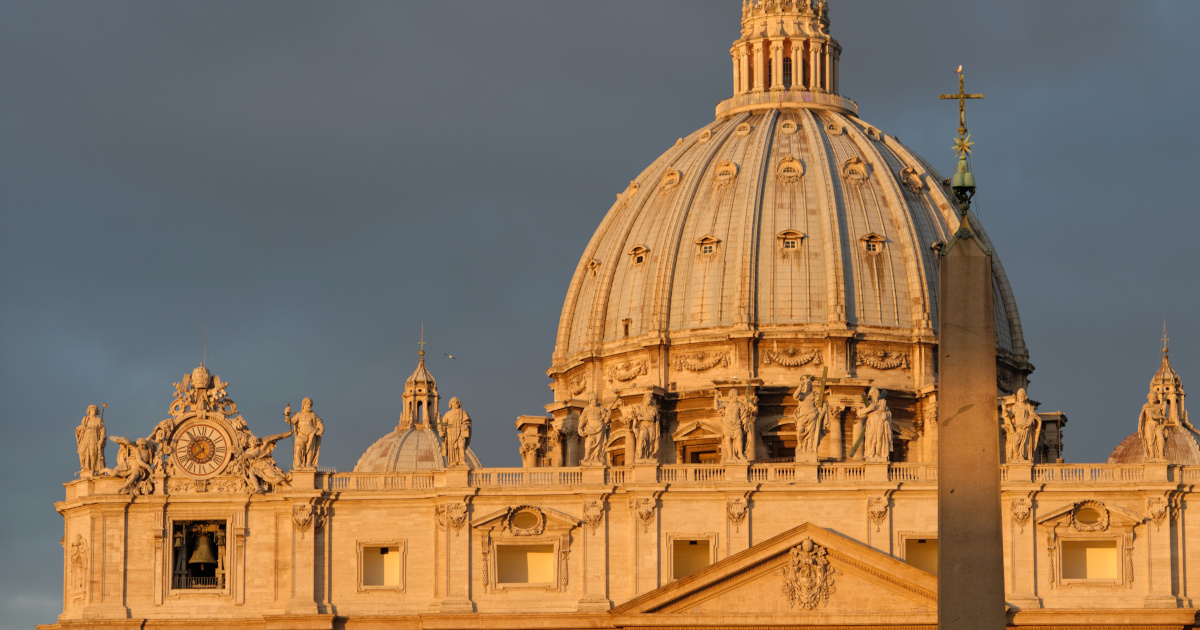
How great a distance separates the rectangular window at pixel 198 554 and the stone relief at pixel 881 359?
3930 cm

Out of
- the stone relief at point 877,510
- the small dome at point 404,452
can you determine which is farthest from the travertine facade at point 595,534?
the small dome at point 404,452

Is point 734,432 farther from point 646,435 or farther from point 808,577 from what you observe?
point 808,577

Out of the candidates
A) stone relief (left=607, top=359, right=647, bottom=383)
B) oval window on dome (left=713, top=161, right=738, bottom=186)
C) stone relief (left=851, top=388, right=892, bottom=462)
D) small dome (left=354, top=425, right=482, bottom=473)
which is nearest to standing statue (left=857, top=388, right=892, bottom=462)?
stone relief (left=851, top=388, right=892, bottom=462)

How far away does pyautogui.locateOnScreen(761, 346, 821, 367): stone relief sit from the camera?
117m

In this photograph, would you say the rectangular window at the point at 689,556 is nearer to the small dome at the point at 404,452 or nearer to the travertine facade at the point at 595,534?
the travertine facade at the point at 595,534

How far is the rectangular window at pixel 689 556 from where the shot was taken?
87875 millimetres

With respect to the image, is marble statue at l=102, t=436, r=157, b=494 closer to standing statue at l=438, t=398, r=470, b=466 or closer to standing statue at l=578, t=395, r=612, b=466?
standing statue at l=438, t=398, r=470, b=466

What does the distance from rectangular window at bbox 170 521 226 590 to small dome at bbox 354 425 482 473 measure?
1450 inches

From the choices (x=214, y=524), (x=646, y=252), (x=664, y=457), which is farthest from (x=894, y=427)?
(x=214, y=524)

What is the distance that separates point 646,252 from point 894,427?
1923cm

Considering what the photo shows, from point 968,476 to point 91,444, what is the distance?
6223 cm

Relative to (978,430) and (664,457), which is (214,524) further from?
(978,430)

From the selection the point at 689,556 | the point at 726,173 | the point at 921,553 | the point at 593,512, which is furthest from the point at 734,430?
the point at 726,173

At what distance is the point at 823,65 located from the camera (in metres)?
132
